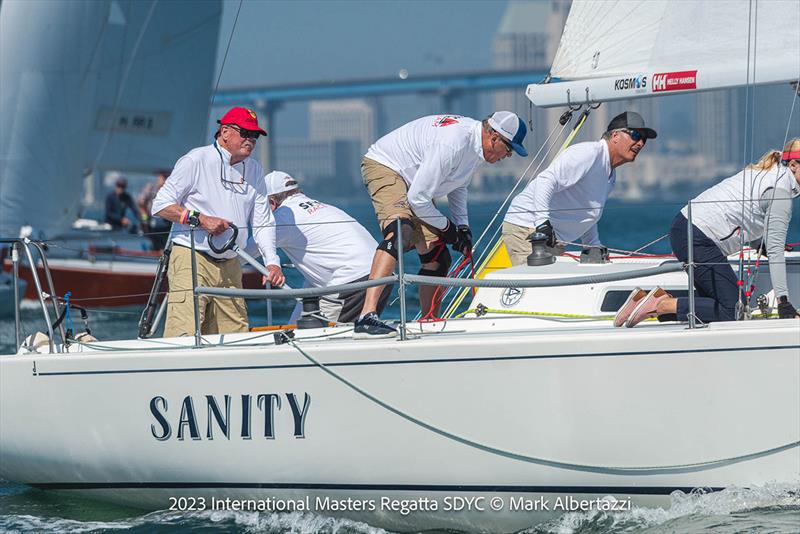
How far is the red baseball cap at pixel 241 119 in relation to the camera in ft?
17.6

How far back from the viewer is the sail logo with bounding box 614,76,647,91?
5.72 metres

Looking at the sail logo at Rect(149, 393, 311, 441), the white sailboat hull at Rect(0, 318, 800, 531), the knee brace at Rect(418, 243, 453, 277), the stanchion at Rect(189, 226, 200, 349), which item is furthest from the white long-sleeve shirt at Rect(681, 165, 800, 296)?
the stanchion at Rect(189, 226, 200, 349)

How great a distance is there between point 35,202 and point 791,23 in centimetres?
1143

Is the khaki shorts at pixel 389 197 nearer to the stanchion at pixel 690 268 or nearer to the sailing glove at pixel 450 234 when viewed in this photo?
the sailing glove at pixel 450 234

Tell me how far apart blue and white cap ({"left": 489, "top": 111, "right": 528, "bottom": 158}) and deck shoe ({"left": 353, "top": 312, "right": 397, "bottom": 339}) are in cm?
97

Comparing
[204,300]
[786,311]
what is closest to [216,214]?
[204,300]

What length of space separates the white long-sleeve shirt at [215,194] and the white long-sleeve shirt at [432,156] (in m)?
0.58

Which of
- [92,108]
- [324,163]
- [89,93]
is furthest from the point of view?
[324,163]

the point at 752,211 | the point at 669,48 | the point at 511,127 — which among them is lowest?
the point at 752,211

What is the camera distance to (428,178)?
17.0ft

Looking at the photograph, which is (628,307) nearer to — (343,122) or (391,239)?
(391,239)

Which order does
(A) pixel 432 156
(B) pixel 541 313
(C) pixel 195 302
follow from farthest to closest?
(B) pixel 541 313
(A) pixel 432 156
(C) pixel 195 302

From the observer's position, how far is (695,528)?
4.36m

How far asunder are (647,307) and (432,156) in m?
1.12
